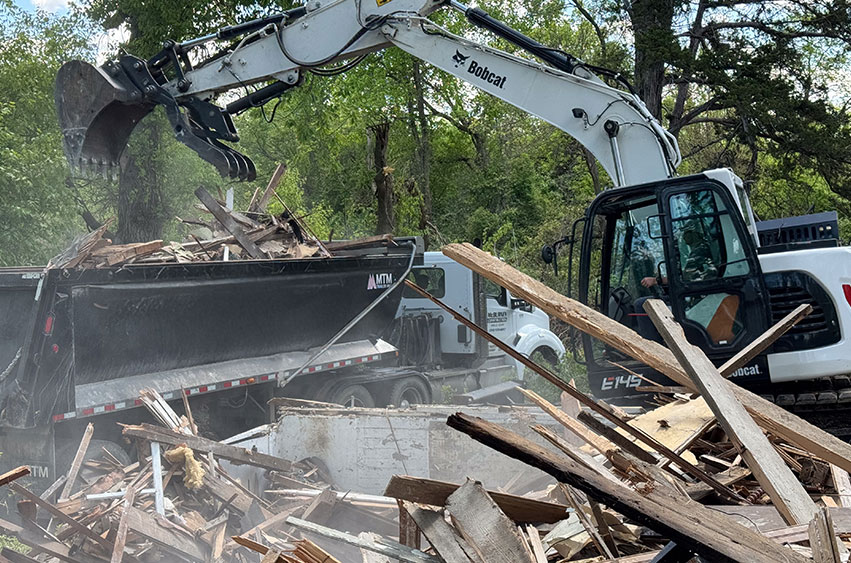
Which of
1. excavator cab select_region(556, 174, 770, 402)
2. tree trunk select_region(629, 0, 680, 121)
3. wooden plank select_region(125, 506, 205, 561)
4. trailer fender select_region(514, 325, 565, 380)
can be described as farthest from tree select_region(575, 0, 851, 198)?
wooden plank select_region(125, 506, 205, 561)

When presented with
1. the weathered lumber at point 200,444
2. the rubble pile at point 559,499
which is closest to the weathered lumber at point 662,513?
the rubble pile at point 559,499

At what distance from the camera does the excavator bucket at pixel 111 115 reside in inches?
297

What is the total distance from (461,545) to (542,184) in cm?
2823

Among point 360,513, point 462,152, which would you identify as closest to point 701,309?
point 360,513

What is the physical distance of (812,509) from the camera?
2.42m

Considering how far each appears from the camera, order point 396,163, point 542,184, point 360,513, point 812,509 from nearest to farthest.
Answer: point 812,509 < point 360,513 < point 542,184 < point 396,163

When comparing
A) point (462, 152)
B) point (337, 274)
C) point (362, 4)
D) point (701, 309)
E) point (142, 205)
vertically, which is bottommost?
point (701, 309)

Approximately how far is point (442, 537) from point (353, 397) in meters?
6.66

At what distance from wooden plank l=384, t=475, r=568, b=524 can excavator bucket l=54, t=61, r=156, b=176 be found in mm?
5934

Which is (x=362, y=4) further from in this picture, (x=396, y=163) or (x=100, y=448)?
(x=396, y=163)

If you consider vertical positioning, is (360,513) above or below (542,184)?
below

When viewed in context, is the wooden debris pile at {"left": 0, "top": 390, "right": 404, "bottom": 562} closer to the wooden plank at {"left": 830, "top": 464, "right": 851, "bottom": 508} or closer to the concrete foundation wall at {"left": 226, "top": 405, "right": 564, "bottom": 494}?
the concrete foundation wall at {"left": 226, "top": 405, "right": 564, "bottom": 494}

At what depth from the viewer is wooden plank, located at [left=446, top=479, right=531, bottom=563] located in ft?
8.07

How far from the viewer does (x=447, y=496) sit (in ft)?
9.27
